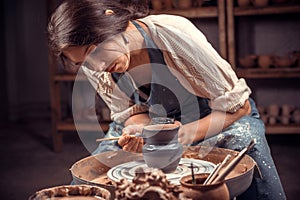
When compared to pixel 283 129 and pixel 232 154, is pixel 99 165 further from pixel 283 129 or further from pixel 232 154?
pixel 283 129

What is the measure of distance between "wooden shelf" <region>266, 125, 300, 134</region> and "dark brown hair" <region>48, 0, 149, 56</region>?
2357mm

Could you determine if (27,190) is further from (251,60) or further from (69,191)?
(69,191)

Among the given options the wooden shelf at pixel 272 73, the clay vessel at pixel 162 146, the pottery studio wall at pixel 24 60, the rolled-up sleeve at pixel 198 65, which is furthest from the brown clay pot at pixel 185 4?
the clay vessel at pixel 162 146

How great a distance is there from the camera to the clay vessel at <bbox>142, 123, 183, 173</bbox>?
156 cm

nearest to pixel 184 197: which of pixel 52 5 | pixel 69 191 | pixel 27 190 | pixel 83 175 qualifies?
pixel 69 191

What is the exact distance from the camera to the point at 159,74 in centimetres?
203

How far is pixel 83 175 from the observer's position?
5.59ft

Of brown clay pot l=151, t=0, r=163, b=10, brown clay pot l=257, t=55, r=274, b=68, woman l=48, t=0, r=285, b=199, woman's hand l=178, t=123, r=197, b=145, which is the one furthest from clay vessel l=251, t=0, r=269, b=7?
woman's hand l=178, t=123, r=197, b=145

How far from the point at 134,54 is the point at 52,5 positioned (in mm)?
2275

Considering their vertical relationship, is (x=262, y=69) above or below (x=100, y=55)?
below

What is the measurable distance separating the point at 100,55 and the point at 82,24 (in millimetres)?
135

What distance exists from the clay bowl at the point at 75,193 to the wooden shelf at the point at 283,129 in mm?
2794

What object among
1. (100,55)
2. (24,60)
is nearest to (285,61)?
(100,55)

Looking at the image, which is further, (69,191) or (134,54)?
(134,54)
